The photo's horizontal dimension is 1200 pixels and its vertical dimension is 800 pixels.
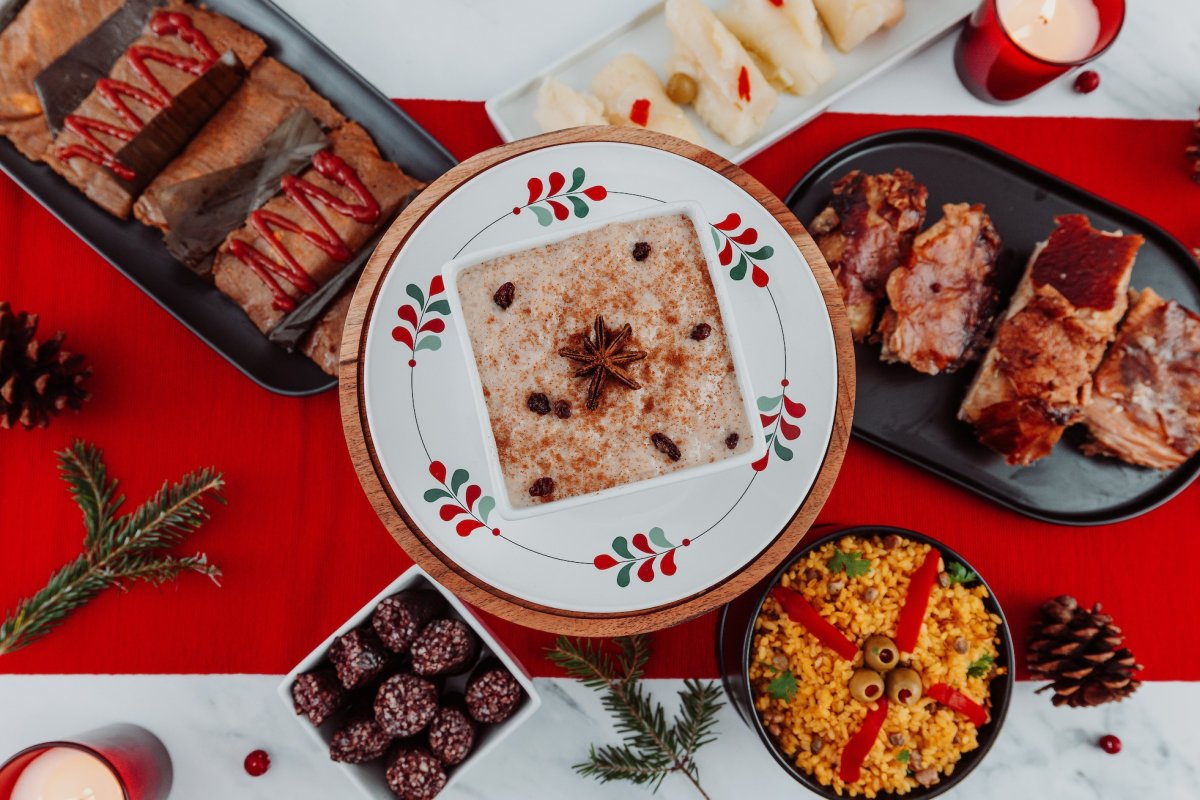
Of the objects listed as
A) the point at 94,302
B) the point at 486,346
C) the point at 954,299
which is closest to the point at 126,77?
the point at 94,302

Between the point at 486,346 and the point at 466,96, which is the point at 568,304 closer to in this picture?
the point at 486,346

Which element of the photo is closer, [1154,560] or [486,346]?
[486,346]

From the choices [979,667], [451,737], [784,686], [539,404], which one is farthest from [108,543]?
[979,667]

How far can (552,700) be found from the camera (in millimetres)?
2607

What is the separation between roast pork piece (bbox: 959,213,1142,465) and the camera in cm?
238

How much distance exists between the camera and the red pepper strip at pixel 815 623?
2266 millimetres

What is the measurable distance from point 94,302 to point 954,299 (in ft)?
8.95

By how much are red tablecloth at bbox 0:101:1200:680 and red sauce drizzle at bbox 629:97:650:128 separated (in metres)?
0.40

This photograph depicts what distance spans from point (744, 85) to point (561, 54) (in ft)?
2.13

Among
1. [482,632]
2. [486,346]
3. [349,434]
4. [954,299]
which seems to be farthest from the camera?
[954,299]

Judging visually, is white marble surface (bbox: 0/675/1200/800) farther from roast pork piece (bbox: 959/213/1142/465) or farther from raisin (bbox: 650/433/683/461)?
raisin (bbox: 650/433/683/461)

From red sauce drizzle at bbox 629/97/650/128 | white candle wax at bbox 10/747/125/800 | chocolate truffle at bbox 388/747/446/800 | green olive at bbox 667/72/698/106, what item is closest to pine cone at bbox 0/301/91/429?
white candle wax at bbox 10/747/125/800

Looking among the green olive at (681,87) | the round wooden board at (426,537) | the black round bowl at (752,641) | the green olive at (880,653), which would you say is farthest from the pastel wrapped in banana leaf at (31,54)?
the green olive at (880,653)

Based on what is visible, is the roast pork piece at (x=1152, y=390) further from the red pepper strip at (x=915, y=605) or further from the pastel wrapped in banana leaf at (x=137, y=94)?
the pastel wrapped in banana leaf at (x=137, y=94)
